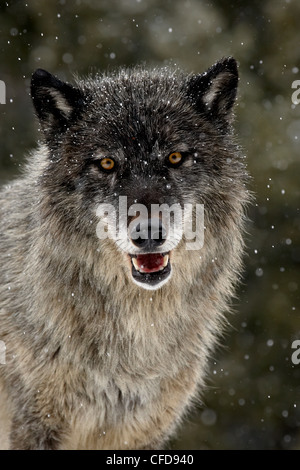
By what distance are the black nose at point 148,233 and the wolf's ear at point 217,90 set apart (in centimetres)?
103

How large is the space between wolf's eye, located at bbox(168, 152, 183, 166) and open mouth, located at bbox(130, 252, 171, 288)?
1.87 ft

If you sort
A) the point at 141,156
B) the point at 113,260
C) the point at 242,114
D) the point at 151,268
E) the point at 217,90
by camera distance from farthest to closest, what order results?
the point at 242,114 → the point at 217,90 → the point at 113,260 → the point at 141,156 → the point at 151,268

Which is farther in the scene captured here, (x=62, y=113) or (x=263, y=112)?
(x=263, y=112)

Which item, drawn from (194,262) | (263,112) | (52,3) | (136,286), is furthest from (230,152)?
(52,3)

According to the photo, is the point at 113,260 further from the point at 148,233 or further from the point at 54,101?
the point at 54,101

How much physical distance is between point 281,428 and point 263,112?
5.54 m

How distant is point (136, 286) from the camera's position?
4672mm

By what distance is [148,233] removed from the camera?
4105mm

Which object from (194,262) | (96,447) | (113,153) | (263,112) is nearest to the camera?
(113,153)

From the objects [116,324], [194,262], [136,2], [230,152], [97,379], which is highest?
[136,2]

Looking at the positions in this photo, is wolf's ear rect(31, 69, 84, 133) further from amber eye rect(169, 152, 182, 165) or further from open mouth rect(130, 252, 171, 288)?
open mouth rect(130, 252, 171, 288)

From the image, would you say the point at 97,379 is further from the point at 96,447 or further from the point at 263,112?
the point at 263,112

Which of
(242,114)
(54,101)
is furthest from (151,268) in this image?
(242,114)

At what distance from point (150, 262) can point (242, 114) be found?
8617 mm
